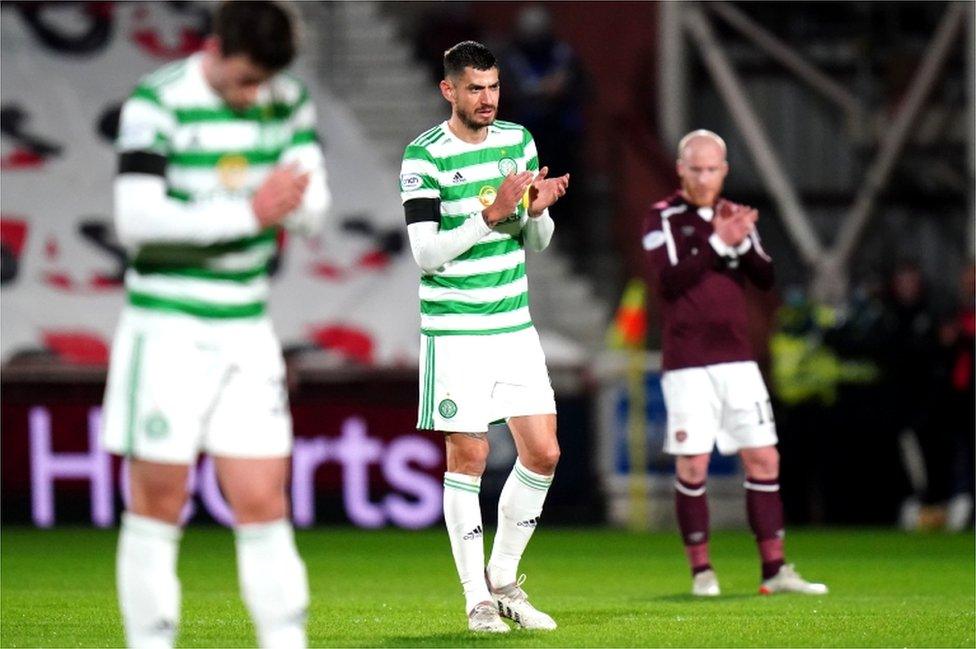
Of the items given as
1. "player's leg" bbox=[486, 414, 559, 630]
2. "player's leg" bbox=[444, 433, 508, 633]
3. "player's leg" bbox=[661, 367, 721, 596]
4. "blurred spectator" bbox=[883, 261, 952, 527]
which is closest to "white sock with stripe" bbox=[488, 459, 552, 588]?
"player's leg" bbox=[486, 414, 559, 630]

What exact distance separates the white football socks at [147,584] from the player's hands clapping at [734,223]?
14.5 ft

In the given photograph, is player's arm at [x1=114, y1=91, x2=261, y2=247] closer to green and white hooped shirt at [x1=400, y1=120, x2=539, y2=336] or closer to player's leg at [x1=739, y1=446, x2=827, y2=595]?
green and white hooped shirt at [x1=400, y1=120, x2=539, y2=336]

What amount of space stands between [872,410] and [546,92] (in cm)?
409

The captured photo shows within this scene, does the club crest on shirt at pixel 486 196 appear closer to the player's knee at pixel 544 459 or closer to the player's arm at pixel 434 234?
the player's arm at pixel 434 234

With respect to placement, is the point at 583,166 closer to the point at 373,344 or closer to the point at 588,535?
the point at 373,344

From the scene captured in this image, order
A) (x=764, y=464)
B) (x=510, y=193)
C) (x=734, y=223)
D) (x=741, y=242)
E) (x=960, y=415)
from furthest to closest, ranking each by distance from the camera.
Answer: (x=960, y=415) < (x=764, y=464) < (x=741, y=242) < (x=734, y=223) < (x=510, y=193)

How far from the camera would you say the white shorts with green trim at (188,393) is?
18.1ft

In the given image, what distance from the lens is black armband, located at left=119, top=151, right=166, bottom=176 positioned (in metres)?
5.49

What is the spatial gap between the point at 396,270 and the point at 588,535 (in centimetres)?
366

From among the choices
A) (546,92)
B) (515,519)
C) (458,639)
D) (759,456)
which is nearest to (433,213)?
(515,519)

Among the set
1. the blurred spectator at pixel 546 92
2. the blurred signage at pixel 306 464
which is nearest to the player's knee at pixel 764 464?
the blurred signage at pixel 306 464

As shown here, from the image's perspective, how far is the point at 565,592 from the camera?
10.1m

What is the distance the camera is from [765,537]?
32.1 feet

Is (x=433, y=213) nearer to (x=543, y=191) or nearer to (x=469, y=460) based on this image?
(x=543, y=191)
